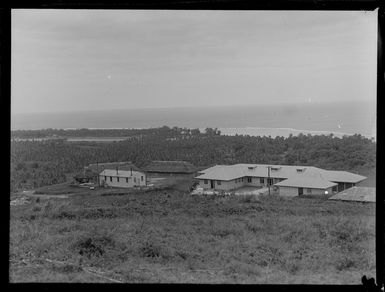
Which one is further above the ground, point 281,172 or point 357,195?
point 281,172

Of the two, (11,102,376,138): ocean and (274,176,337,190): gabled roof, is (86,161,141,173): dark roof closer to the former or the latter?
(11,102,376,138): ocean

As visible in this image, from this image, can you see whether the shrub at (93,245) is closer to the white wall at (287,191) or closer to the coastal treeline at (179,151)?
the coastal treeline at (179,151)

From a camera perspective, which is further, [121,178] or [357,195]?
[121,178]

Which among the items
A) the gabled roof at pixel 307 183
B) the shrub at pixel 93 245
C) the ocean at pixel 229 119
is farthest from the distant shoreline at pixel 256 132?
the shrub at pixel 93 245

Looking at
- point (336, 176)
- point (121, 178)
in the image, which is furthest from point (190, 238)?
point (336, 176)

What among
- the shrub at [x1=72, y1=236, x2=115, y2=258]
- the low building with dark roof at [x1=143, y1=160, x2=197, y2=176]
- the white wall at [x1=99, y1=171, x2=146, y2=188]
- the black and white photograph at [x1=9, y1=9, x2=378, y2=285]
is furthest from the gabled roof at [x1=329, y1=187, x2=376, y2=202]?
the shrub at [x1=72, y1=236, x2=115, y2=258]

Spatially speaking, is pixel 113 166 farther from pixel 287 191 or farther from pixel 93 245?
pixel 287 191
